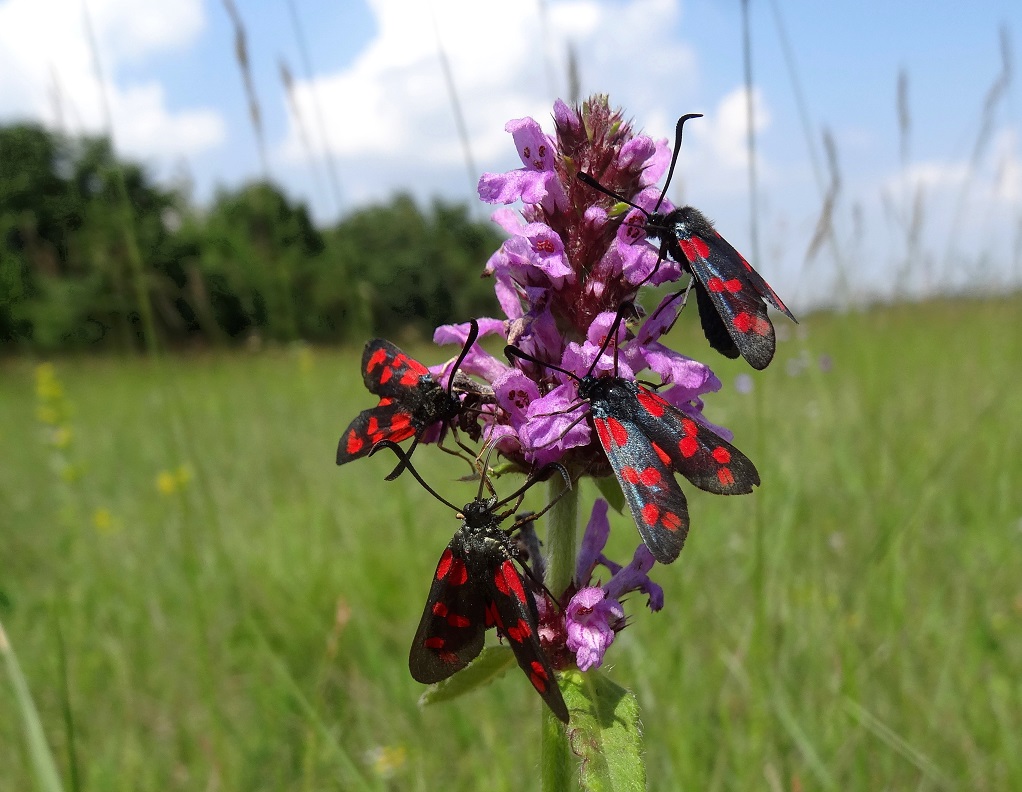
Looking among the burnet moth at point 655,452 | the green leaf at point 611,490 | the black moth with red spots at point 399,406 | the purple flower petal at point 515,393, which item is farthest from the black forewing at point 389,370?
the green leaf at point 611,490

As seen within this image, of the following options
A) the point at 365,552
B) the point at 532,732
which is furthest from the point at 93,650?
the point at 532,732

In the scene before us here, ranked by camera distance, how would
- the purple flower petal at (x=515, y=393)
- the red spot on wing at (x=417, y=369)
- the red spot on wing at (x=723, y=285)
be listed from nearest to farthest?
the purple flower petal at (x=515, y=393) < the red spot on wing at (x=723, y=285) < the red spot on wing at (x=417, y=369)

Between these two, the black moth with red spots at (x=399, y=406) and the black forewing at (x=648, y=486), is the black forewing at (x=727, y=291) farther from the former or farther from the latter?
the black moth with red spots at (x=399, y=406)

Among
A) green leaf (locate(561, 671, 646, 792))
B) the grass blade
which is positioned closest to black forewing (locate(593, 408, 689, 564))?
green leaf (locate(561, 671, 646, 792))

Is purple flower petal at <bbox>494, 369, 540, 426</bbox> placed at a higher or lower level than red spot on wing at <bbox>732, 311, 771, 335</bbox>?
lower

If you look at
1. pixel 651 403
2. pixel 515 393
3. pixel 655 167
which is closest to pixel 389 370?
pixel 515 393

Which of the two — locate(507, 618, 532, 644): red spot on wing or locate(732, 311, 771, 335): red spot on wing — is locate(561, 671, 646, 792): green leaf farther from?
locate(732, 311, 771, 335): red spot on wing
